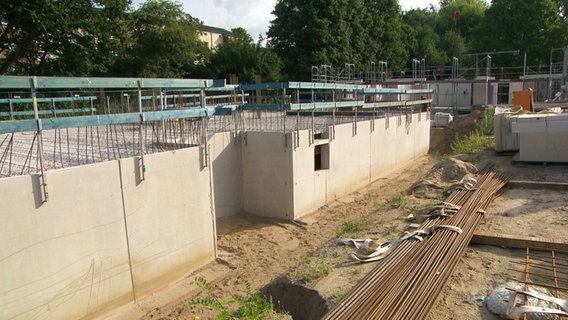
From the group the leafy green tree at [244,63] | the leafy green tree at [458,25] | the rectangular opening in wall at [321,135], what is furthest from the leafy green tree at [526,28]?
the rectangular opening in wall at [321,135]

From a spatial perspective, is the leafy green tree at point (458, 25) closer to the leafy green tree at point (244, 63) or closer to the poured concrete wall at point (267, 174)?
the leafy green tree at point (244, 63)

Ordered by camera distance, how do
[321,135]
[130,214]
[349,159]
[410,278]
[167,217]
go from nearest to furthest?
1. [410,278]
2. [130,214]
3. [167,217]
4. [321,135]
5. [349,159]

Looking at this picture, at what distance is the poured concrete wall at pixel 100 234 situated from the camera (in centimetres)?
576

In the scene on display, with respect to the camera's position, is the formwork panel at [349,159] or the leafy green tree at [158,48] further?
the leafy green tree at [158,48]

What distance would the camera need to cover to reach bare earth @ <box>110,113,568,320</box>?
16.9ft

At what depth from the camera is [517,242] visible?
19.6 ft

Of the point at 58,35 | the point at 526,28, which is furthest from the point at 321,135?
the point at 526,28

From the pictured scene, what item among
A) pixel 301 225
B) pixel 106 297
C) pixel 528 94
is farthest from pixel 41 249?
pixel 528 94

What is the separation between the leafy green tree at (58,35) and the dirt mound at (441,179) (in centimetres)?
1515

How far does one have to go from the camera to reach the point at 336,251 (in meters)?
6.51

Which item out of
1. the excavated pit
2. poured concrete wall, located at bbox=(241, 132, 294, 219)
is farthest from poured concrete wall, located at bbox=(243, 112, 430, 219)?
the excavated pit

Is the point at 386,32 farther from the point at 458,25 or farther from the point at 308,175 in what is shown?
the point at 308,175

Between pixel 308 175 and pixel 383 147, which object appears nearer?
pixel 308 175

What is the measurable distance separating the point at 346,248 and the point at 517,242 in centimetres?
246
